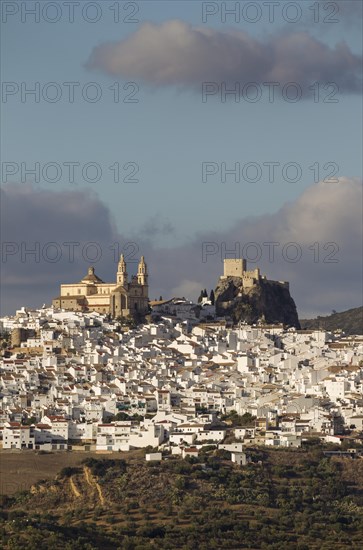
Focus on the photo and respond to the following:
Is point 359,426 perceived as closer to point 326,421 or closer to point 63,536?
point 326,421

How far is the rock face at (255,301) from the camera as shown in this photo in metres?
110

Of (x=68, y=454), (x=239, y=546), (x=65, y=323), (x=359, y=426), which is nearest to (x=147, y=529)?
(x=239, y=546)

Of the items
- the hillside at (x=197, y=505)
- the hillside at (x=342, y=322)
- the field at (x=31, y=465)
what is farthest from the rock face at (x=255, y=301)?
the hillside at (x=197, y=505)

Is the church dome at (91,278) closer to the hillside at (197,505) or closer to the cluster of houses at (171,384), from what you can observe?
the cluster of houses at (171,384)

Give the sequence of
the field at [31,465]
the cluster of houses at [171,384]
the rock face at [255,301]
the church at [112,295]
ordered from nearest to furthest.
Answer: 1. the field at [31,465]
2. the cluster of houses at [171,384]
3. the church at [112,295]
4. the rock face at [255,301]

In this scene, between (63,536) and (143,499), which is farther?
(143,499)

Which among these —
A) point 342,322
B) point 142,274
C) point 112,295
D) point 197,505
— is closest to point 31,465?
point 197,505

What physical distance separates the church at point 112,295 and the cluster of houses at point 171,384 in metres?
1.64

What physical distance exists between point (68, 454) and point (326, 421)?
11.8 metres

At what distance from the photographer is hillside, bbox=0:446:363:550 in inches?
2520

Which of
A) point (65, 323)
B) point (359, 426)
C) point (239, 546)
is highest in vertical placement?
point (65, 323)

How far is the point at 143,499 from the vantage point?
70.5 metres

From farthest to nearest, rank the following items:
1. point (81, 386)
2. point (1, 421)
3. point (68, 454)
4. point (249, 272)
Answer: point (249, 272), point (81, 386), point (1, 421), point (68, 454)

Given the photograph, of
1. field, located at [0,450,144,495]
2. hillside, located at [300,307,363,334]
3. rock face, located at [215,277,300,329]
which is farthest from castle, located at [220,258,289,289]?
field, located at [0,450,144,495]
